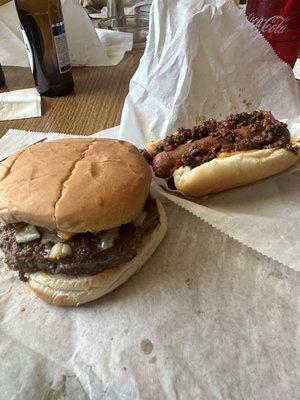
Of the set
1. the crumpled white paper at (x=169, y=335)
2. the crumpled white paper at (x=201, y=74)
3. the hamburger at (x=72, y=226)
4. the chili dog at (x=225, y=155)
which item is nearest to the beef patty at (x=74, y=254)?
the hamburger at (x=72, y=226)

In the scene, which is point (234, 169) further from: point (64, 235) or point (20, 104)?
point (20, 104)

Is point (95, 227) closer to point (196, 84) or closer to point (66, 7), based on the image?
point (196, 84)

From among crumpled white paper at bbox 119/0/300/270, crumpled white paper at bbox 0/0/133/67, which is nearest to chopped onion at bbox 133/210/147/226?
crumpled white paper at bbox 119/0/300/270

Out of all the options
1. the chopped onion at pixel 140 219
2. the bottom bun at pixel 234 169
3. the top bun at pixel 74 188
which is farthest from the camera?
the bottom bun at pixel 234 169

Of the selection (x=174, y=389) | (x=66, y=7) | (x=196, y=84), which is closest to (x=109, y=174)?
(x=174, y=389)

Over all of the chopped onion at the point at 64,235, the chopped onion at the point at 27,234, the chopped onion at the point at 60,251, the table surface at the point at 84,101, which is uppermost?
the chopped onion at the point at 64,235

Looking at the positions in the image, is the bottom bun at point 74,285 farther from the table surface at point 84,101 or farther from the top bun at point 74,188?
the table surface at point 84,101
